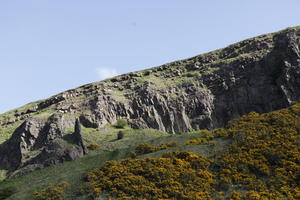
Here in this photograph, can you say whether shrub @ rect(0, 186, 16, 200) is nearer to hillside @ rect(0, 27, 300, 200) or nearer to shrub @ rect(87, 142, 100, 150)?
hillside @ rect(0, 27, 300, 200)

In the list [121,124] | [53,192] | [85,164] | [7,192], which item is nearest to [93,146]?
[85,164]

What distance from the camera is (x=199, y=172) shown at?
44.1m

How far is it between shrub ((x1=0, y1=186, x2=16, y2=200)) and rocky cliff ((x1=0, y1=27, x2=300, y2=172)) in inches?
1359

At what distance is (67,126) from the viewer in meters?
87.8

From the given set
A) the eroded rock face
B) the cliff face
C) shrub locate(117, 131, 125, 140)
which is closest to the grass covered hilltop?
the eroded rock face

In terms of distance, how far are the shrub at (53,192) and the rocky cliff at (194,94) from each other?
40569mm

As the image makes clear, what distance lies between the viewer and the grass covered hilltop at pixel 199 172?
4059 centimetres

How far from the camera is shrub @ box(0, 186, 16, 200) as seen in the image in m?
48.6

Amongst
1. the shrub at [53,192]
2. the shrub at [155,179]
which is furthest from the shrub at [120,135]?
the shrub at [53,192]

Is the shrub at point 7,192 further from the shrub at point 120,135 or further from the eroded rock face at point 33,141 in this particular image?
the shrub at point 120,135

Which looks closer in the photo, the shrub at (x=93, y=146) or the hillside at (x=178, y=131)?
the hillside at (x=178, y=131)

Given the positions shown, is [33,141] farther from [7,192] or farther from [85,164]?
[7,192]

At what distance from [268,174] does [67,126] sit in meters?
55.8

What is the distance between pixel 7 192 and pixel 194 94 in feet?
184
